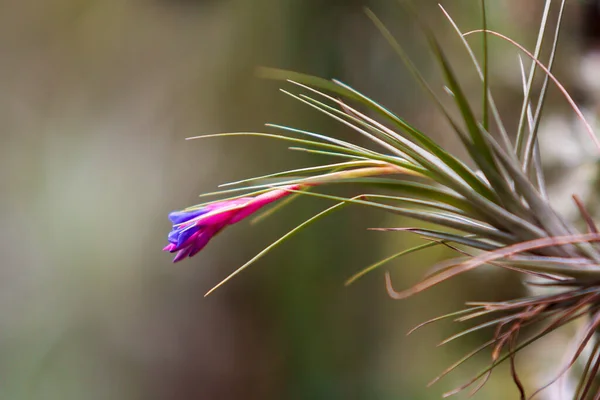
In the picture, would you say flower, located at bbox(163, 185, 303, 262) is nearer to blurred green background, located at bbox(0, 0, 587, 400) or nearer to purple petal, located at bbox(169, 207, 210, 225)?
purple petal, located at bbox(169, 207, 210, 225)

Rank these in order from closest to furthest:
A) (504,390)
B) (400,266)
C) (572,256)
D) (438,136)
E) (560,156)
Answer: (572,256) → (560,156) → (504,390) → (438,136) → (400,266)

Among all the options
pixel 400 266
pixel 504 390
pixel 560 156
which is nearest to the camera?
pixel 560 156

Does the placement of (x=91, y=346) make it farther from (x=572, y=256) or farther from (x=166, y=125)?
(x=572, y=256)

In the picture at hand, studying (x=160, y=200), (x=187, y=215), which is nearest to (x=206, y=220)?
(x=187, y=215)

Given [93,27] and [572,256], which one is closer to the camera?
[572,256]

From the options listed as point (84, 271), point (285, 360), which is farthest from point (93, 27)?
point (285, 360)

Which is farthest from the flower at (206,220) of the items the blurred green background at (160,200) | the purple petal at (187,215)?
the blurred green background at (160,200)

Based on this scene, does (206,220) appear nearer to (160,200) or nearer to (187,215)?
(187,215)
